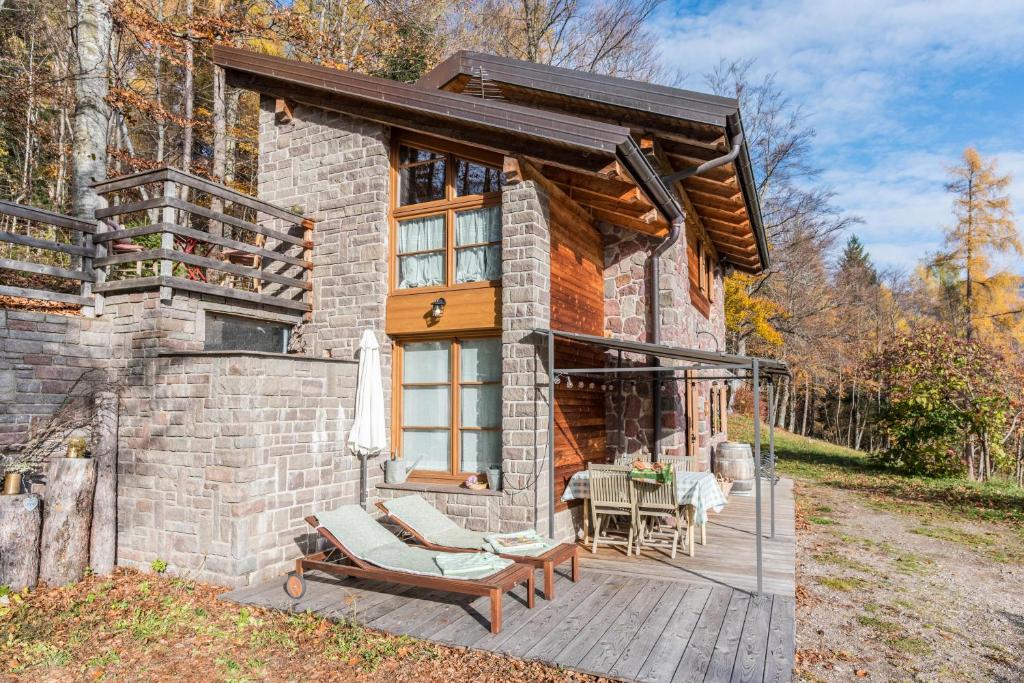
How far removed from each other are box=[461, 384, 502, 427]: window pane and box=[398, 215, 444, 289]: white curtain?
135cm

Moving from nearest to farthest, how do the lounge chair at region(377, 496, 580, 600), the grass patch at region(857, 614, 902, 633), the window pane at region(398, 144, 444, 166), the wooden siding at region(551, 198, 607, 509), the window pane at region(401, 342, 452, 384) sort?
the grass patch at region(857, 614, 902, 633)
the lounge chair at region(377, 496, 580, 600)
the wooden siding at region(551, 198, 607, 509)
the window pane at region(401, 342, 452, 384)
the window pane at region(398, 144, 444, 166)

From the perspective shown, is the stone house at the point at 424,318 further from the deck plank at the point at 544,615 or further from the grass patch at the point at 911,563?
the grass patch at the point at 911,563

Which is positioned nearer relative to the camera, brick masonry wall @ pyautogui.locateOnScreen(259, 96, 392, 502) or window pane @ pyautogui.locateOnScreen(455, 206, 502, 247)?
window pane @ pyautogui.locateOnScreen(455, 206, 502, 247)

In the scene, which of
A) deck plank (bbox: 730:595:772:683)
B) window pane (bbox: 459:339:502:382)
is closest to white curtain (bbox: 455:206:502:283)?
window pane (bbox: 459:339:502:382)

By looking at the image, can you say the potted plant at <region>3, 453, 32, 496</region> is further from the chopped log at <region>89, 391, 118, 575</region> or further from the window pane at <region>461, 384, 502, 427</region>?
the window pane at <region>461, 384, 502, 427</region>

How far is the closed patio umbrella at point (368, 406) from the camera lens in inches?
269

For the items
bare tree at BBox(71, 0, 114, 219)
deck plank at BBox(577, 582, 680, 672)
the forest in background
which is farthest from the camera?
the forest in background

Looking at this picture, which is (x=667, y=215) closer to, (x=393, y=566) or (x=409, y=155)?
(x=409, y=155)

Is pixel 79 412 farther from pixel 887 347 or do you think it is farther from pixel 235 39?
pixel 887 347

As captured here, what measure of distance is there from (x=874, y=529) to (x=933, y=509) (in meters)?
2.57

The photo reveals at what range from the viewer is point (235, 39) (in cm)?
1330

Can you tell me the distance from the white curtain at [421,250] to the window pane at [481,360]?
0.87 meters

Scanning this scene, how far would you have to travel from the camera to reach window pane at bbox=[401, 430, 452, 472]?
293 inches

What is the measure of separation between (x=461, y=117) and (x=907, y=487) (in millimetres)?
12401
